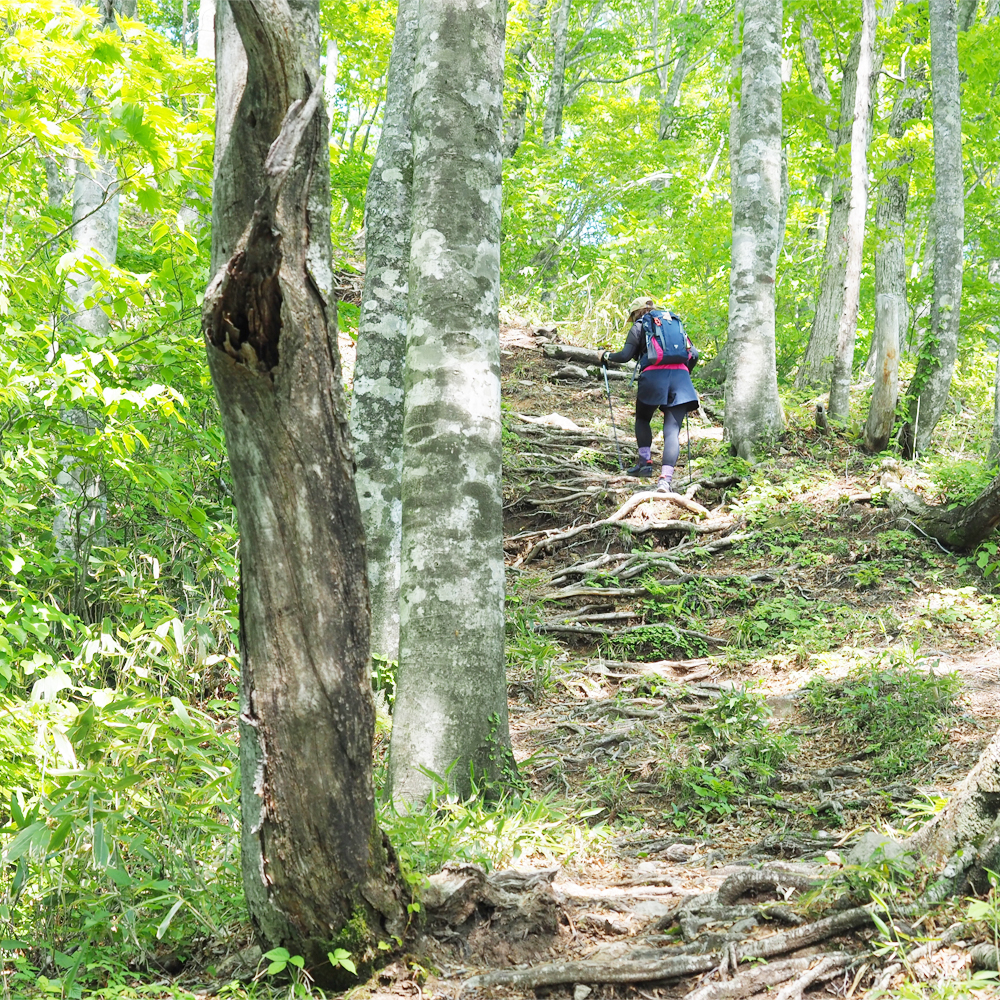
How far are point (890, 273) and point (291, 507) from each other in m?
10.2

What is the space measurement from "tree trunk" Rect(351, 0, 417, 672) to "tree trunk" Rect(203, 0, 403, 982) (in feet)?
10.4

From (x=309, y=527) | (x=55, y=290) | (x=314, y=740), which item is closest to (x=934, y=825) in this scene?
(x=314, y=740)

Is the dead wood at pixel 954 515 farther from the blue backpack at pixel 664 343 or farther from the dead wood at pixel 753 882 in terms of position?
the dead wood at pixel 753 882

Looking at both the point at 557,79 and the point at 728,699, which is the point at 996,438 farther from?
the point at 557,79

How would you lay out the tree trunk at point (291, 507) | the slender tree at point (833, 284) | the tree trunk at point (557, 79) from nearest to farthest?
1. the tree trunk at point (291, 507)
2. the slender tree at point (833, 284)
3. the tree trunk at point (557, 79)

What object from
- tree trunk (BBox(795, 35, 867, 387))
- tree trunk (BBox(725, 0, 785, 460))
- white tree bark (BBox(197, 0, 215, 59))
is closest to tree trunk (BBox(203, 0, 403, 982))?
tree trunk (BBox(725, 0, 785, 460))

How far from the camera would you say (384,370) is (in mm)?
5973

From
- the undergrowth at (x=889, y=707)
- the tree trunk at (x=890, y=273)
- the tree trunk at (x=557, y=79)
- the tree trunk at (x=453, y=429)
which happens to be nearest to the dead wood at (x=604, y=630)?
the undergrowth at (x=889, y=707)

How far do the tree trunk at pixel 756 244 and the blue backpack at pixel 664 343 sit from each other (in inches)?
35.5

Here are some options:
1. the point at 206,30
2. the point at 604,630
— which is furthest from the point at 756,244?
the point at 206,30

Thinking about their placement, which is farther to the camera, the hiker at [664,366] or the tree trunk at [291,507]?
the hiker at [664,366]

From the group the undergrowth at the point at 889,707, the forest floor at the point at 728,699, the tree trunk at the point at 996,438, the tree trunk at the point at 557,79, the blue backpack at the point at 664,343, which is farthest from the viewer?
the tree trunk at the point at 557,79

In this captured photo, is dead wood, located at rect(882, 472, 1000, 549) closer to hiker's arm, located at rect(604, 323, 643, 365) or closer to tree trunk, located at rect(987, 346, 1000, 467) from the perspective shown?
tree trunk, located at rect(987, 346, 1000, 467)

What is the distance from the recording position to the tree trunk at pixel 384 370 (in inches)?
229
